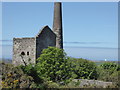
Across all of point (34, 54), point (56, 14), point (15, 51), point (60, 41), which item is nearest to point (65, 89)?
point (34, 54)

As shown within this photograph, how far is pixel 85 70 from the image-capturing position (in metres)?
23.2

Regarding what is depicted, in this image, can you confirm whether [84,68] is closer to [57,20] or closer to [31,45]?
[31,45]

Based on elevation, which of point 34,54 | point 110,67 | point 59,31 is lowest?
point 110,67

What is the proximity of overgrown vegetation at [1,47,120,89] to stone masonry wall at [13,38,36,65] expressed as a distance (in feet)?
9.40

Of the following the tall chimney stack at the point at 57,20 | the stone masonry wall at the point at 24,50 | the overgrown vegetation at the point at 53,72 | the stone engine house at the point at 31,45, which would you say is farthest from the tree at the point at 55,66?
the tall chimney stack at the point at 57,20

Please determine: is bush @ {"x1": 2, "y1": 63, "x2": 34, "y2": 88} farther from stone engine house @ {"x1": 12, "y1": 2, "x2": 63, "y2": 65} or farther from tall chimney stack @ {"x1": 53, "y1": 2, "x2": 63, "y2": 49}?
tall chimney stack @ {"x1": 53, "y1": 2, "x2": 63, "y2": 49}

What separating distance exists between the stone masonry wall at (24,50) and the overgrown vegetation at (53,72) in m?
2.86

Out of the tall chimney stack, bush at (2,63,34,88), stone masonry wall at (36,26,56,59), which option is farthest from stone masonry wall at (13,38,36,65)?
bush at (2,63,34,88)

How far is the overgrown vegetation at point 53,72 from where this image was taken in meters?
7.66

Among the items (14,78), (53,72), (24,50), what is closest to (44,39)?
(24,50)

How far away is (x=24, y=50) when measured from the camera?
904 inches

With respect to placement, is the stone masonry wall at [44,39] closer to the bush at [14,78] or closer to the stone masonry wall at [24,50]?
the stone masonry wall at [24,50]

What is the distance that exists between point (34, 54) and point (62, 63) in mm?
5728

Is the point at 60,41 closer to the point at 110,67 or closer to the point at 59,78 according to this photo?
the point at 110,67
